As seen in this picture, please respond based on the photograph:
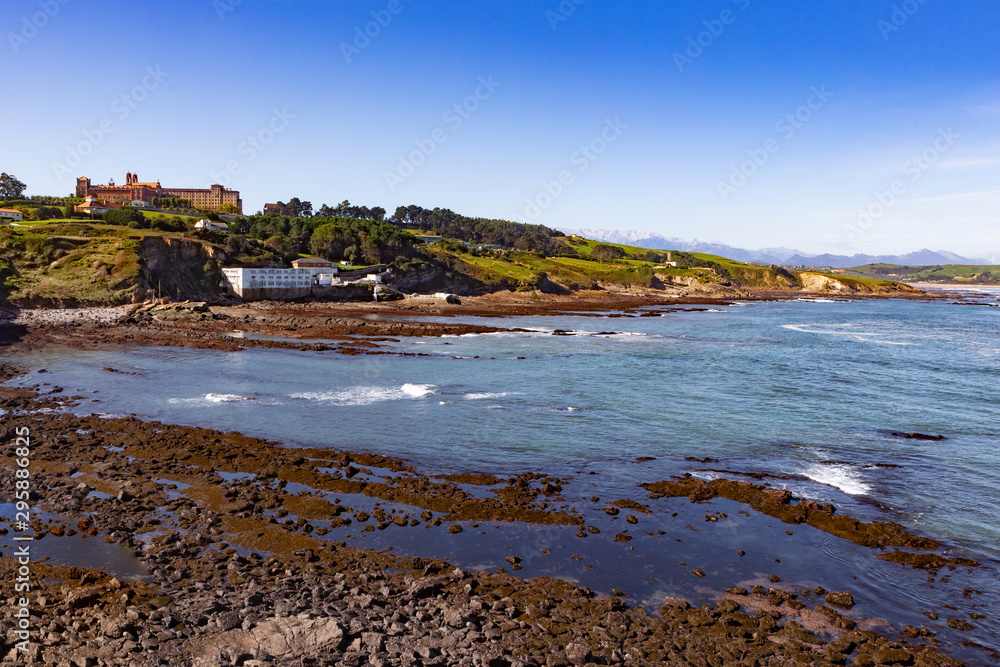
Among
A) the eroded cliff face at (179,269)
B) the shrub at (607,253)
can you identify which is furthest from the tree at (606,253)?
the eroded cliff face at (179,269)

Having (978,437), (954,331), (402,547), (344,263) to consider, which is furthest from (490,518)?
(344,263)

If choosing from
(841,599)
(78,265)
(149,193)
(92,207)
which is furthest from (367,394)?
(149,193)

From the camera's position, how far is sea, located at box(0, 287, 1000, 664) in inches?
502

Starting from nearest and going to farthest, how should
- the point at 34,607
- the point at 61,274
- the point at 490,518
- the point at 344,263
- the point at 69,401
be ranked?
the point at 34,607 → the point at 490,518 → the point at 69,401 → the point at 61,274 → the point at 344,263

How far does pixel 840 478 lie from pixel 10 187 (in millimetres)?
134614

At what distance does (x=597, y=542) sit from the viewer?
1385 cm

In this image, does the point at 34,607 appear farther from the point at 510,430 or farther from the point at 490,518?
the point at 510,430

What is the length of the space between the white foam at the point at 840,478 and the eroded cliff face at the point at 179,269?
58917 mm

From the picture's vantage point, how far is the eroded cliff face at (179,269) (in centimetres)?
6081

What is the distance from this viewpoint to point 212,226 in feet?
294

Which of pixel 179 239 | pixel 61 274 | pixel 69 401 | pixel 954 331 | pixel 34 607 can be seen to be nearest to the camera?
→ pixel 34 607

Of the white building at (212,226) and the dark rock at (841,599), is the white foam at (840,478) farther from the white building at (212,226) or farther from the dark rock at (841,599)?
the white building at (212,226)

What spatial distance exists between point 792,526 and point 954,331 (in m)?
61.6

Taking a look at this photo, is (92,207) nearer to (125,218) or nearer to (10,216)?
(10,216)
